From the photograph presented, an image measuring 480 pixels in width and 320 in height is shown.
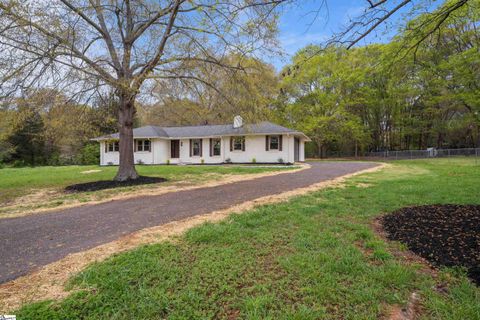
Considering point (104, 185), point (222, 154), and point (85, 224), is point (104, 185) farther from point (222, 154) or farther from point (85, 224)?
point (222, 154)

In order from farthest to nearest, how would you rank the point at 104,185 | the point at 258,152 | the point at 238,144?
the point at 238,144 < the point at 258,152 < the point at 104,185

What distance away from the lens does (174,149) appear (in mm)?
23484

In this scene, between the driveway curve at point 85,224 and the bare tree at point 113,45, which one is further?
the bare tree at point 113,45

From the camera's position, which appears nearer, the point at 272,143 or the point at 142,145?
the point at 272,143

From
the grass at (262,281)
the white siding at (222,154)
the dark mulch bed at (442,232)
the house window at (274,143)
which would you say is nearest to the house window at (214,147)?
the white siding at (222,154)

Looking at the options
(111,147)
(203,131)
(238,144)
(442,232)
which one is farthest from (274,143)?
(442,232)

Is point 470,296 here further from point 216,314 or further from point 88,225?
point 88,225

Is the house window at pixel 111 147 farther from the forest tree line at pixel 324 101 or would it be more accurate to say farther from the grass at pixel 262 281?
the grass at pixel 262 281

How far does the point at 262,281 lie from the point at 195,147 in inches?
808

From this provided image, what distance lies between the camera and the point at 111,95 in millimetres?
9945

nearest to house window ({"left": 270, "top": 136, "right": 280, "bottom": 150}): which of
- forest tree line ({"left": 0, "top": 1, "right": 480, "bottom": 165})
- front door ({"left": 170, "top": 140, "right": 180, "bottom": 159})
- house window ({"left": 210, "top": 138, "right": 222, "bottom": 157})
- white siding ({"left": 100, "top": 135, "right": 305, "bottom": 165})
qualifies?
white siding ({"left": 100, "top": 135, "right": 305, "bottom": 165})

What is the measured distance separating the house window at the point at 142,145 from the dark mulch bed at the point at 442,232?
811 inches

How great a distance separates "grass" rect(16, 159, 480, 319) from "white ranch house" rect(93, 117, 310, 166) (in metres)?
16.0

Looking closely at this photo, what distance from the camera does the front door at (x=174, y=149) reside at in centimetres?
2331
